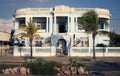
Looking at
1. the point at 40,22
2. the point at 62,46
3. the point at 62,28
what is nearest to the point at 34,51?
the point at 62,46

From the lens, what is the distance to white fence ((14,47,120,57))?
5072 cm

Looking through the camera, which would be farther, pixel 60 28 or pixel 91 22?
pixel 60 28

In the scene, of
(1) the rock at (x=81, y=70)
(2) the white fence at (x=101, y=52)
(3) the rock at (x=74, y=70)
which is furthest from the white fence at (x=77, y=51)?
(3) the rock at (x=74, y=70)

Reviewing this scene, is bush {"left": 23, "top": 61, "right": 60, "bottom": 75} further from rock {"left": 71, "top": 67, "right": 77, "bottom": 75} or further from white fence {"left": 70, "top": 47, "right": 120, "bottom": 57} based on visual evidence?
white fence {"left": 70, "top": 47, "right": 120, "bottom": 57}

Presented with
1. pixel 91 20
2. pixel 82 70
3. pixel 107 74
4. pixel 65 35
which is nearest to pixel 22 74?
pixel 82 70

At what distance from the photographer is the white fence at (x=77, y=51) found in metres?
50.7

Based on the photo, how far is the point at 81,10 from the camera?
58.8 metres

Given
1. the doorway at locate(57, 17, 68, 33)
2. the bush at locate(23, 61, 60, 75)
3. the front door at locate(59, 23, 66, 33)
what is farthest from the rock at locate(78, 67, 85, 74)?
the front door at locate(59, 23, 66, 33)

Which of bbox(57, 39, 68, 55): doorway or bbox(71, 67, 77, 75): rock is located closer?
bbox(71, 67, 77, 75): rock

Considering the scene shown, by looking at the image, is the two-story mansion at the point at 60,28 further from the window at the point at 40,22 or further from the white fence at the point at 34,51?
the white fence at the point at 34,51

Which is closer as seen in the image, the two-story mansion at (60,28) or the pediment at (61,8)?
the two-story mansion at (60,28)

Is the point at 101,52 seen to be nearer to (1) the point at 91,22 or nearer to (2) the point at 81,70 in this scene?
(1) the point at 91,22

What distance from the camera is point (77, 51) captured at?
51.0 meters

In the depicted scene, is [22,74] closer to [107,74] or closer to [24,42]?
[107,74]
